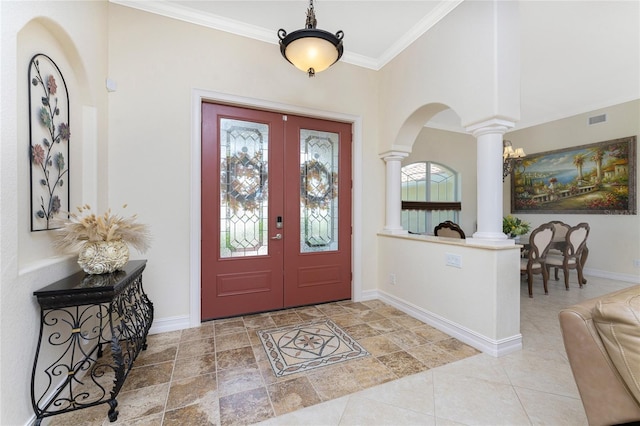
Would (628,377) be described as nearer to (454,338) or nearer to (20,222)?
(454,338)

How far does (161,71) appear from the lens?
2639mm

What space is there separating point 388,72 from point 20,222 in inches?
149

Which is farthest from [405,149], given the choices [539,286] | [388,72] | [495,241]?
[539,286]

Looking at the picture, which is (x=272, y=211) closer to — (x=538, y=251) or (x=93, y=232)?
(x=93, y=232)

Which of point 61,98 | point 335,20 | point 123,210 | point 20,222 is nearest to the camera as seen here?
point 20,222

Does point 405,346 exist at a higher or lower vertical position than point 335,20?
lower

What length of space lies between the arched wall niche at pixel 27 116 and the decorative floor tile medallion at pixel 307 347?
1679mm

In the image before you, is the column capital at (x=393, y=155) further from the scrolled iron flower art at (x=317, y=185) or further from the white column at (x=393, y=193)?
the scrolled iron flower art at (x=317, y=185)

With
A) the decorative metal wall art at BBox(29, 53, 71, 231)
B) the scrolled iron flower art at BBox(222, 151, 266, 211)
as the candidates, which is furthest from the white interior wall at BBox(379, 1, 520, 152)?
the decorative metal wall art at BBox(29, 53, 71, 231)

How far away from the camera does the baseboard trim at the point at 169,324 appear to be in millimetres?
2607

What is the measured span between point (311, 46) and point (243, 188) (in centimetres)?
164

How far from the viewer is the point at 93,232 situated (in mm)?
1714

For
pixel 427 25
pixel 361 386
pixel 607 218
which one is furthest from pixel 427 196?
pixel 361 386

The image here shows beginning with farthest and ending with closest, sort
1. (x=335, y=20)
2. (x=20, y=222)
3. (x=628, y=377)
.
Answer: (x=335, y=20), (x=20, y=222), (x=628, y=377)
